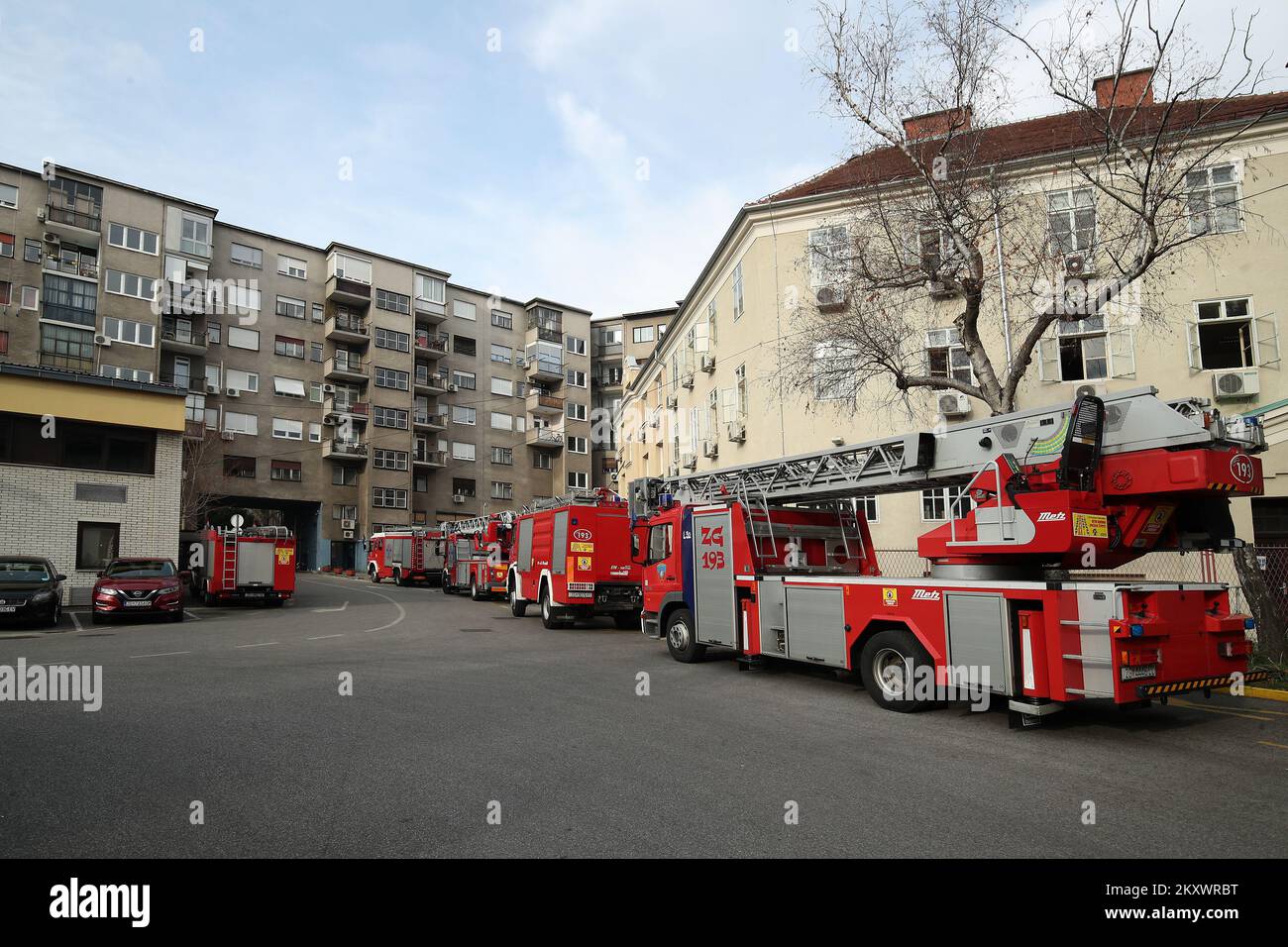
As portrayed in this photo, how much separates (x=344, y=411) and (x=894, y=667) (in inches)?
2012

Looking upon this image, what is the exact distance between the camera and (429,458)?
193ft

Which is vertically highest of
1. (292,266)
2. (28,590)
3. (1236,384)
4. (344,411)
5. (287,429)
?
(292,266)

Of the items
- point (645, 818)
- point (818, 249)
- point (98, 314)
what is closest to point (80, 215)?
point (98, 314)

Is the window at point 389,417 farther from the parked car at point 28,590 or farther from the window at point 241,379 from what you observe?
the parked car at point 28,590

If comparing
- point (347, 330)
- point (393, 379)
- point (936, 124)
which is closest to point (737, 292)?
point (936, 124)

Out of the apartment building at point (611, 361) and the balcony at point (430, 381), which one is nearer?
the balcony at point (430, 381)

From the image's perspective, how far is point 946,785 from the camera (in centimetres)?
583

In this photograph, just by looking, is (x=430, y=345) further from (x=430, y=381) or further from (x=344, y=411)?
(x=344, y=411)

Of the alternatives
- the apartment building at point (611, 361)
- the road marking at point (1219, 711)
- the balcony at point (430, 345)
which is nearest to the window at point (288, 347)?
the balcony at point (430, 345)

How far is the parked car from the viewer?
16.7m

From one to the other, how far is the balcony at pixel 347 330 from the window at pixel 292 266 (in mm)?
3684

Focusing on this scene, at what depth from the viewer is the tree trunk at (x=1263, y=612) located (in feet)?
35.8

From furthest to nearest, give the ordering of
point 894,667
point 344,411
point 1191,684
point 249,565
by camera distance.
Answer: point 344,411 → point 249,565 → point 894,667 → point 1191,684
